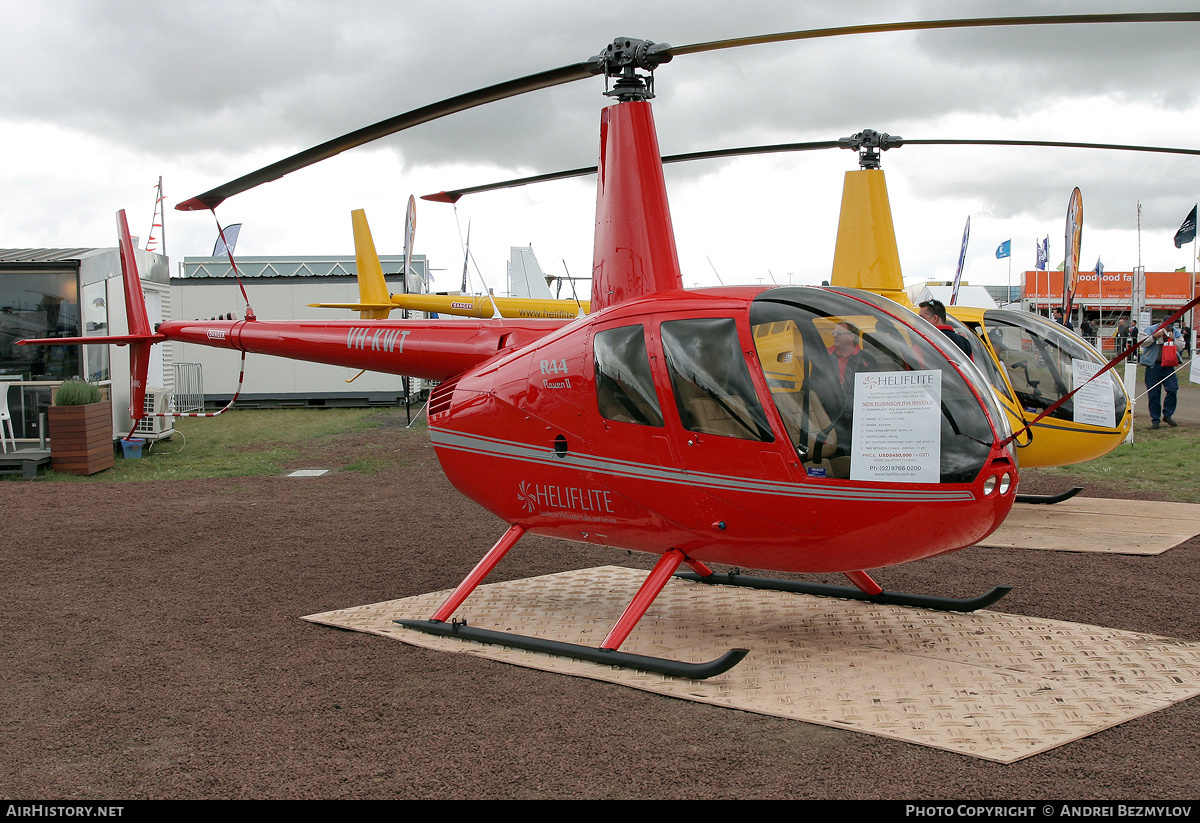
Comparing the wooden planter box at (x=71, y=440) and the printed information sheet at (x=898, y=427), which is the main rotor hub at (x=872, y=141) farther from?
the wooden planter box at (x=71, y=440)

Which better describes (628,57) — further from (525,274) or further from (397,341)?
(525,274)

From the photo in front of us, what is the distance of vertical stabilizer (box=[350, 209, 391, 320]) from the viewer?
1789 cm

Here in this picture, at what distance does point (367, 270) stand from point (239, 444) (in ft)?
14.7

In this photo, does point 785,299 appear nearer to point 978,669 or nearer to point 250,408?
point 978,669

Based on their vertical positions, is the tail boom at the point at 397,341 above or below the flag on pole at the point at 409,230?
below

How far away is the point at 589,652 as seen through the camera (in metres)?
5.00

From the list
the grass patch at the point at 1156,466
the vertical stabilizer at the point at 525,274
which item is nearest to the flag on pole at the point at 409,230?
the vertical stabilizer at the point at 525,274

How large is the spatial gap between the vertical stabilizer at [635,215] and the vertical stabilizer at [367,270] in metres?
12.9

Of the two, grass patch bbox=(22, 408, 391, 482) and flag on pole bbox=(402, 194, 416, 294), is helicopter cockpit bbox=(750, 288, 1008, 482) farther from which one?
flag on pole bbox=(402, 194, 416, 294)

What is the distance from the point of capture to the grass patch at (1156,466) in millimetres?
10906

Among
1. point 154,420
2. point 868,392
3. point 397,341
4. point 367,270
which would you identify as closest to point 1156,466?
point 868,392

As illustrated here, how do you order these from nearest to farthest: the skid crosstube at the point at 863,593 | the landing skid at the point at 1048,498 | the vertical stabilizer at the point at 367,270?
1. the skid crosstube at the point at 863,593
2. the landing skid at the point at 1048,498
3. the vertical stabilizer at the point at 367,270

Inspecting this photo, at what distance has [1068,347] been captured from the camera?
31.6 ft

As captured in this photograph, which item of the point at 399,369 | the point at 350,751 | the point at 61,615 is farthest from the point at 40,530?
the point at 350,751
